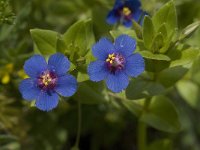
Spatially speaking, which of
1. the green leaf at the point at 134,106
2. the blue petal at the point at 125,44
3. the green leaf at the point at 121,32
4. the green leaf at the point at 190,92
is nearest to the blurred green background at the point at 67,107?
the green leaf at the point at 190,92

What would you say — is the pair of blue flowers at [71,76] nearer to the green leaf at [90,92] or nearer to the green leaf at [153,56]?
the green leaf at [153,56]

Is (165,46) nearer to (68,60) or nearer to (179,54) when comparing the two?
(179,54)

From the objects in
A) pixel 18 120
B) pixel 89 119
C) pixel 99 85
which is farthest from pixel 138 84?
pixel 18 120

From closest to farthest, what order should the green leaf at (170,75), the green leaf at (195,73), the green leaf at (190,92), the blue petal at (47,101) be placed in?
the blue petal at (47,101) < the green leaf at (170,75) < the green leaf at (195,73) < the green leaf at (190,92)

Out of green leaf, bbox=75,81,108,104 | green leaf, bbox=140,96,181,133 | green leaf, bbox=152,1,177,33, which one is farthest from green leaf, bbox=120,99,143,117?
green leaf, bbox=152,1,177,33

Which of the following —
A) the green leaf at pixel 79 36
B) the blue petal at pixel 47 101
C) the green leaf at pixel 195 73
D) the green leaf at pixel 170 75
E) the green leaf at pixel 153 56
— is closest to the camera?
the blue petal at pixel 47 101

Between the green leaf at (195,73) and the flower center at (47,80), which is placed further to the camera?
the green leaf at (195,73)

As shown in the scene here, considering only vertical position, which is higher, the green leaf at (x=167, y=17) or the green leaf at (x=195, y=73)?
the green leaf at (x=167, y=17)
